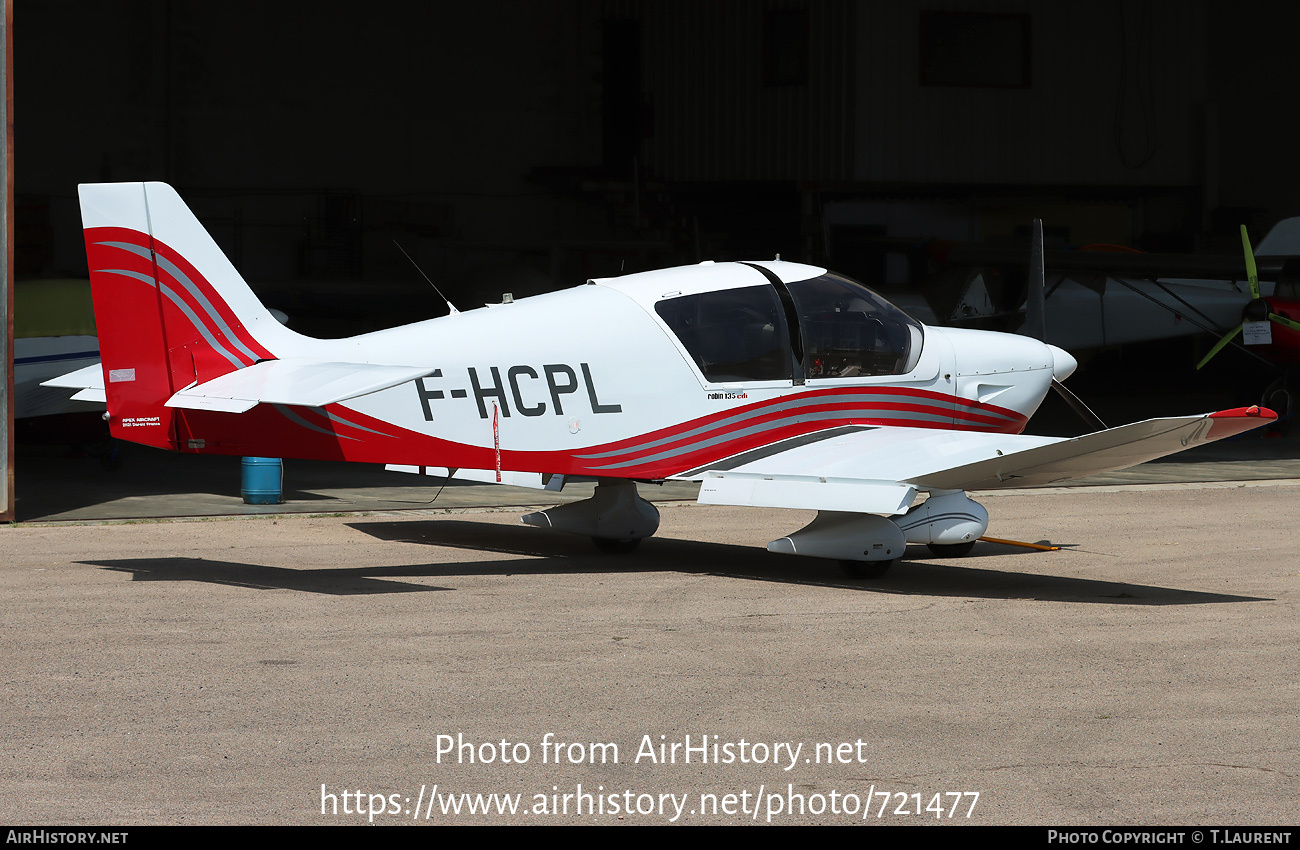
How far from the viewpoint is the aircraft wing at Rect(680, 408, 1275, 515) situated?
27.9 ft

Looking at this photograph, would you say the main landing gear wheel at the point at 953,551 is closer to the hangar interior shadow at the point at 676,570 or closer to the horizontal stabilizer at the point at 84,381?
the hangar interior shadow at the point at 676,570

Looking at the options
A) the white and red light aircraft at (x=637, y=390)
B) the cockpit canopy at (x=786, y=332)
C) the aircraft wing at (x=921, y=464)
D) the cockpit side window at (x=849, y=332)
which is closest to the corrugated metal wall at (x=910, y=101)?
the white and red light aircraft at (x=637, y=390)

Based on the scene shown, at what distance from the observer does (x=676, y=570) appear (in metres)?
10.2

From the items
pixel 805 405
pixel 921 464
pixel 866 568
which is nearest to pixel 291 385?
pixel 805 405

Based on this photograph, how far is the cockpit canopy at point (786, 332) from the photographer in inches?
387

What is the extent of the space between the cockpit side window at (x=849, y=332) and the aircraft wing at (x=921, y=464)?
25.8 inches

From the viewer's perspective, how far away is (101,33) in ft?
76.6

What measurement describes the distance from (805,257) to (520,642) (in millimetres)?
19505

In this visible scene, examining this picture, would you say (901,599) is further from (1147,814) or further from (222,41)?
(222,41)

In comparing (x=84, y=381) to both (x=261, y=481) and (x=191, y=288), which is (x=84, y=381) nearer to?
(x=191, y=288)

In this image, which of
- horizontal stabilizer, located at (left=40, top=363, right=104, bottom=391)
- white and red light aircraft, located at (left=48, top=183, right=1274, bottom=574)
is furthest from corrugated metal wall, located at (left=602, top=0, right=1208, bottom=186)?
horizontal stabilizer, located at (left=40, top=363, right=104, bottom=391)

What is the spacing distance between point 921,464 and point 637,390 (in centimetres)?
192

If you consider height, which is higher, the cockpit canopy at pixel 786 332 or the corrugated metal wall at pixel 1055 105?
the corrugated metal wall at pixel 1055 105
